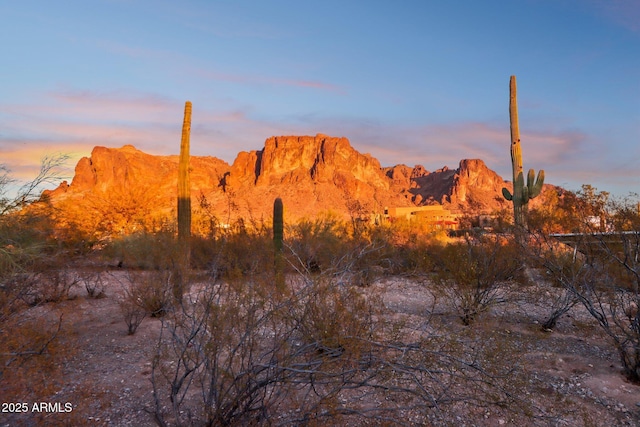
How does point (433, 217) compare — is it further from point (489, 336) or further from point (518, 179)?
point (489, 336)

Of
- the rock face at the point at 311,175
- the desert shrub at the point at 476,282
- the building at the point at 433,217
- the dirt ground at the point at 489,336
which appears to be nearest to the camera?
the dirt ground at the point at 489,336

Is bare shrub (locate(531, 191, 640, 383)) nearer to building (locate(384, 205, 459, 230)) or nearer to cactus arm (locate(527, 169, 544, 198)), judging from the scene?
cactus arm (locate(527, 169, 544, 198))

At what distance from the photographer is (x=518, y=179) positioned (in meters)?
14.6

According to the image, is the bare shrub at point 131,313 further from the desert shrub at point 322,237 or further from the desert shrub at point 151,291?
the desert shrub at point 322,237

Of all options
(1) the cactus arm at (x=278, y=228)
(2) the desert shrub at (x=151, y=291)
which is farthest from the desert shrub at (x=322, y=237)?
(2) the desert shrub at (x=151, y=291)

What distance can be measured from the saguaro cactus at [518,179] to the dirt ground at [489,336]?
6.47 metres

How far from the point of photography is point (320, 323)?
4.42 m

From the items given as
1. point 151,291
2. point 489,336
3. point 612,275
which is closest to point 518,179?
point 612,275

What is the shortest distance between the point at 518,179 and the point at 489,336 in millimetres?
10794

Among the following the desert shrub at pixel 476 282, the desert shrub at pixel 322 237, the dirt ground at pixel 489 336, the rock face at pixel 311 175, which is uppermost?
the rock face at pixel 311 175

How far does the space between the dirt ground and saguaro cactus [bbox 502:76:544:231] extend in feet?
21.2

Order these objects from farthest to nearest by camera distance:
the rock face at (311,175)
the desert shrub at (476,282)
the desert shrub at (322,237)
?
the rock face at (311,175) → the desert shrub at (322,237) → the desert shrub at (476,282)

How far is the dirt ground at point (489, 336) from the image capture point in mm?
4074

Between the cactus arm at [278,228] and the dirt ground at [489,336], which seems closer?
the dirt ground at [489,336]
